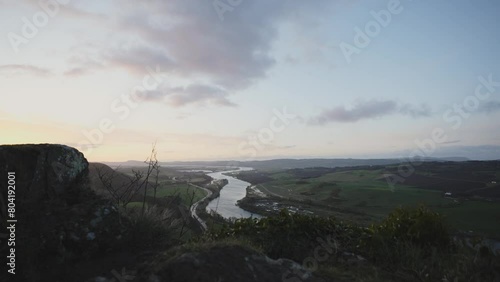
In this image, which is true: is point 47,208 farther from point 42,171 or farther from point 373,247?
point 373,247

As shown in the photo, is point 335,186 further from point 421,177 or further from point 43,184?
point 43,184

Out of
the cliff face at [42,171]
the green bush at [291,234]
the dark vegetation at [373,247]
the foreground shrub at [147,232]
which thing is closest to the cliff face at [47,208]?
the cliff face at [42,171]

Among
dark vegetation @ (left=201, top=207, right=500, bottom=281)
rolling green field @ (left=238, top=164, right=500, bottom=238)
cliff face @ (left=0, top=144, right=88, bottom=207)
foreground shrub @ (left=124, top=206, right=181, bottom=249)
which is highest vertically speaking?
cliff face @ (left=0, top=144, right=88, bottom=207)

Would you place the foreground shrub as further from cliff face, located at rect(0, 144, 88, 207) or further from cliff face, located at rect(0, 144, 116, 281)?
cliff face, located at rect(0, 144, 88, 207)

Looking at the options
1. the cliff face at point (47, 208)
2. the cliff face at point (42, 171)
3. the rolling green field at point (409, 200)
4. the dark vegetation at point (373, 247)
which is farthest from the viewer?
the rolling green field at point (409, 200)

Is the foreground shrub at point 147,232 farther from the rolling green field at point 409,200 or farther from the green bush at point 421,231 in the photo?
the rolling green field at point 409,200

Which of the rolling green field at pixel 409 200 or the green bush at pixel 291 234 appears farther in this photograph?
the rolling green field at pixel 409 200

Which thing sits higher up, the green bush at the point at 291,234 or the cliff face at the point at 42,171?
the cliff face at the point at 42,171

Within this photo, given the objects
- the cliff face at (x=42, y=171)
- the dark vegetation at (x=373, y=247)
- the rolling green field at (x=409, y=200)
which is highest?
the cliff face at (x=42, y=171)

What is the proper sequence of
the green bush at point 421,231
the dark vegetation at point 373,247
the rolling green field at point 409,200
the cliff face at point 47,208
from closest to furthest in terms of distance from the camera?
the cliff face at point 47,208 < the dark vegetation at point 373,247 < the green bush at point 421,231 < the rolling green field at point 409,200

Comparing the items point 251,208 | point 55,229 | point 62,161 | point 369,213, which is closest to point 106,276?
point 55,229

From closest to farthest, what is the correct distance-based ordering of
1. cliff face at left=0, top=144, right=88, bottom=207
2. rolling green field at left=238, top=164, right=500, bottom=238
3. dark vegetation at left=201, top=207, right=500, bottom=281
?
dark vegetation at left=201, top=207, right=500, bottom=281
cliff face at left=0, top=144, right=88, bottom=207
rolling green field at left=238, top=164, right=500, bottom=238

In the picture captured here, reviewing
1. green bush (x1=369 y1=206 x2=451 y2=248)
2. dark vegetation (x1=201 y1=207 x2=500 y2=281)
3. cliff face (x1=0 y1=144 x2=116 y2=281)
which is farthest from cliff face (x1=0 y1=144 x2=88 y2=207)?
green bush (x1=369 y1=206 x2=451 y2=248)
